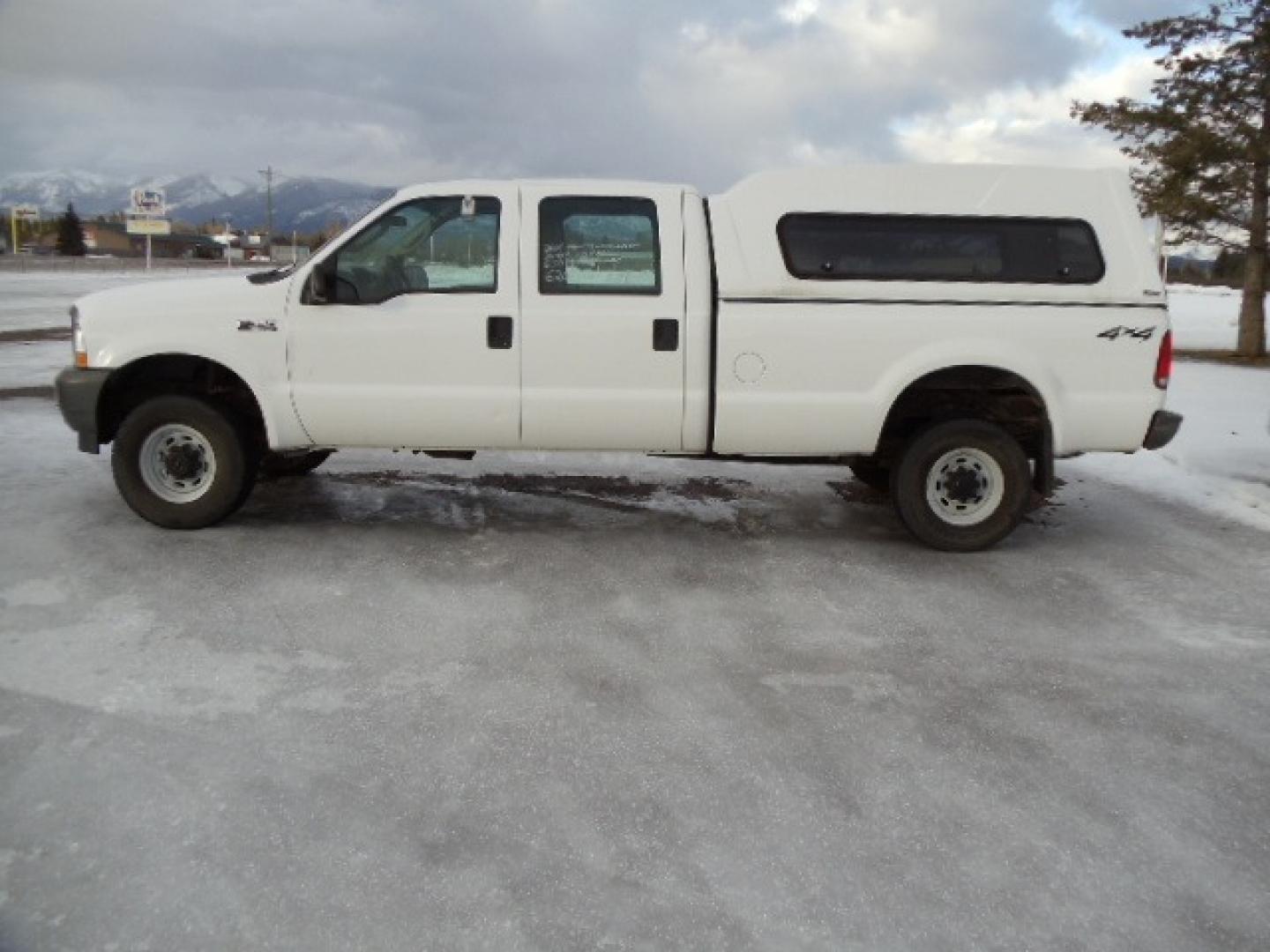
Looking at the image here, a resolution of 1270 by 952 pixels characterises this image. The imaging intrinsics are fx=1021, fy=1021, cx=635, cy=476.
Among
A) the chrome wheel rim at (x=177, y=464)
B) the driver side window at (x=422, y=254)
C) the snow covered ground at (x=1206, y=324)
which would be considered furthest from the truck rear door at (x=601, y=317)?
the snow covered ground at (x=1206, y=324)

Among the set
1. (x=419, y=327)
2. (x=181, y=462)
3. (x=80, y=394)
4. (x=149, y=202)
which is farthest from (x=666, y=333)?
(x=149, y=202)

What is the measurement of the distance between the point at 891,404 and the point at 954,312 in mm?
626

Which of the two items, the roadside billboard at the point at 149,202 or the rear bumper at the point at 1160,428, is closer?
the rear bumper at the point at 1160,428

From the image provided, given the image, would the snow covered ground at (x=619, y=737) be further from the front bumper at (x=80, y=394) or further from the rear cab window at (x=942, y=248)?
the rear cab window at (x=942, y=248)

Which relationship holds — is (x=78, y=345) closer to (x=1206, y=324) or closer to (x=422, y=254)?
(x=422, y=254)

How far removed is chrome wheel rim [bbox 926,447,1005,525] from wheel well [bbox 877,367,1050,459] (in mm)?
266

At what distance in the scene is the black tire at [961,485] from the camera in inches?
238

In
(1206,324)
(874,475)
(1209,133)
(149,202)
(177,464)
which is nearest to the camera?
(177,464)

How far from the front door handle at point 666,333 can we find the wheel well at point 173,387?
2.44 meters

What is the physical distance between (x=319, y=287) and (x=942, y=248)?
11.7 ft

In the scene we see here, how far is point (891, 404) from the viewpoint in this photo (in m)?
6.01

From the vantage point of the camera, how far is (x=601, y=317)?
19.1 feet

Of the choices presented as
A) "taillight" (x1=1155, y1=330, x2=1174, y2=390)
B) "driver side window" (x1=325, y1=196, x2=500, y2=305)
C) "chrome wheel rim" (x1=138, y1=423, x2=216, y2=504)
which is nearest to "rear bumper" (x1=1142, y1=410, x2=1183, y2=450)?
"taillight" (x1=1155, y1=330, x2=1174, y2=390)

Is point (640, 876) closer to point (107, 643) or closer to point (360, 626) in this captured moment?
point (360, 626)
